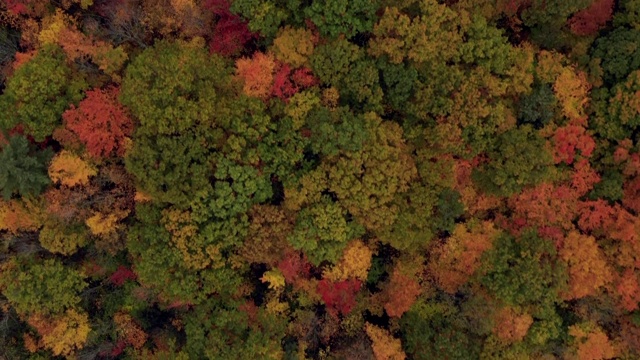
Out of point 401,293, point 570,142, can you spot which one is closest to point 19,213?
point 401,293

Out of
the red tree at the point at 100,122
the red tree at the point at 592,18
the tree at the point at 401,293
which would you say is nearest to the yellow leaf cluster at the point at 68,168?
the red tree at the point at 100,122

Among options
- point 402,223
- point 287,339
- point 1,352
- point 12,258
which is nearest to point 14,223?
point 12,258

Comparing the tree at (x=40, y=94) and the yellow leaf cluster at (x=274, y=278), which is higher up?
the tree at (x=40, y=94)

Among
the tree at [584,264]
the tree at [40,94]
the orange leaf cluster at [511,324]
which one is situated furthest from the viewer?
the orange leaf cluster at [511,324]

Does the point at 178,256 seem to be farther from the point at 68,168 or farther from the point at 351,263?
the point at 351,263

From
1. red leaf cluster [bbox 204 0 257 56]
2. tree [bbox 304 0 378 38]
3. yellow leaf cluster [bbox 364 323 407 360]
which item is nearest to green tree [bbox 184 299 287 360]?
yellow leaf cluster [bbox 364 323 407 360]

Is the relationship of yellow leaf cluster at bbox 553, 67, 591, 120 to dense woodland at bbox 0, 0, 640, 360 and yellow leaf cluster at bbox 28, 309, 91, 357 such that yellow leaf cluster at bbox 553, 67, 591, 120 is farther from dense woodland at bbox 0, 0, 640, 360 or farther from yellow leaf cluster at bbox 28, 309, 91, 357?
yellow leaf cluster at bbox 28, 309, 91, 357

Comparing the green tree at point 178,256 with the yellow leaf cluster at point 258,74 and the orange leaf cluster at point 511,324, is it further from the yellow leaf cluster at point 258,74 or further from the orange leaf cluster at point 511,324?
the orange leaf cluster at point 511,324
